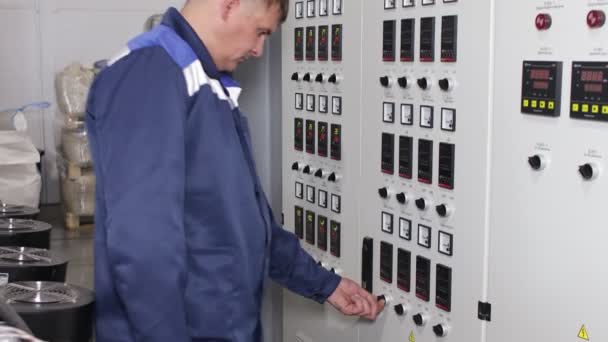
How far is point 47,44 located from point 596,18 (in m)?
4.52

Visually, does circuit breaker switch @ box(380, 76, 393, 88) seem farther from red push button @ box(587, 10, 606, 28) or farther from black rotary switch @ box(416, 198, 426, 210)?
red push button @ box(587, 10, 606, 28)

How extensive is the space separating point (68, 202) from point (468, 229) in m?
3.08

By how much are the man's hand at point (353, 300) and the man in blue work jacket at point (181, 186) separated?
553 millimetres

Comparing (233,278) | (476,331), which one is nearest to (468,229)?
(476,331)

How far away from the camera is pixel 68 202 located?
15.6 ft

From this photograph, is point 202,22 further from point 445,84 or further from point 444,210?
point 444,210

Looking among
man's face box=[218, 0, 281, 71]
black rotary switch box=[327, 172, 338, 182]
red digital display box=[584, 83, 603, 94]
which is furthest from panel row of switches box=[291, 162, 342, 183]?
red digital display box=[584, 83, 603, 94]

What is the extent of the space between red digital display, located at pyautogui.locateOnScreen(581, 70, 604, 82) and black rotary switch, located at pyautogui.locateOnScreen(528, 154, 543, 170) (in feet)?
0.76

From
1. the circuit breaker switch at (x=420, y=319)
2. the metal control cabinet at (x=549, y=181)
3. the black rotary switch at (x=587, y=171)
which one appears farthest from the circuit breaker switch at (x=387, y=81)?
the black rotary switch at (x=587, y=171)

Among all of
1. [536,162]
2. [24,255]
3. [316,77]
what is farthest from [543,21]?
[24,255]

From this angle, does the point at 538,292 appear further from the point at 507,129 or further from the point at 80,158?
the point at 80,158

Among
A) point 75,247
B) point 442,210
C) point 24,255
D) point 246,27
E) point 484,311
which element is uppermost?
point 246,27

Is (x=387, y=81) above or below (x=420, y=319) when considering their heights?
above

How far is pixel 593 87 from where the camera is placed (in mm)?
1862
